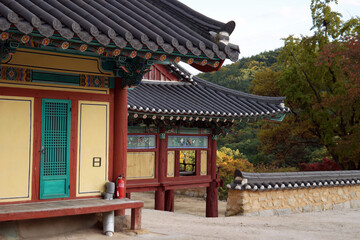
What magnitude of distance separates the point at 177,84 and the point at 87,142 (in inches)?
360

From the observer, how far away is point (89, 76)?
311 inches

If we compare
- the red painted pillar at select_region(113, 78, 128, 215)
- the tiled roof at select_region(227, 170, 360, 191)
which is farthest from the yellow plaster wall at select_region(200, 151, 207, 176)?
the red painted pillar at select_region(113, 78, 128, 215)

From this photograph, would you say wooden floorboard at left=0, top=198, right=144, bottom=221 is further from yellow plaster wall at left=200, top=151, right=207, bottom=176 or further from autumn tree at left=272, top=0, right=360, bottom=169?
autumn tree at left=272, top=0, right=360, bottom=169

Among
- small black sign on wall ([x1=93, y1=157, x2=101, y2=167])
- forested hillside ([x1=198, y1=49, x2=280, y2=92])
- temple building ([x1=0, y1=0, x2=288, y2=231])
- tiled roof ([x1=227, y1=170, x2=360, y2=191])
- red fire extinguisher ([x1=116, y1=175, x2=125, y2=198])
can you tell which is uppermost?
forested hillside ([x1=198, y1=49, x2=280, y2=92])

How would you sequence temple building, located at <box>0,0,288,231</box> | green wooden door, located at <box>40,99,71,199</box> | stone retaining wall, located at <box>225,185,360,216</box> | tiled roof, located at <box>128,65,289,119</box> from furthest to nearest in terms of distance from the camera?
1. tiled roof, located at <box>128,65,289,119</box>
2. stone retaining wall, located at <box>225,185,360,216</box>
3. green wooden door, located at <box>40,99,71,199</box>
4. temple building, located at <box>0,0,288,231</box>

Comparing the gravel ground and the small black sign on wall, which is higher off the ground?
the small black sign on wall

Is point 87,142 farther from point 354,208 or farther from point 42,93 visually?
point 354,208

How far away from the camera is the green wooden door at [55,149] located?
7457 millimetres

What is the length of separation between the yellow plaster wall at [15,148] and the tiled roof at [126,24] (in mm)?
1740

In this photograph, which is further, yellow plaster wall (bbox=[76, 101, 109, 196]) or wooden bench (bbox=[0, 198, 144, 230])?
yellow plaster wall (bbox=[76, 101, 109, 196])

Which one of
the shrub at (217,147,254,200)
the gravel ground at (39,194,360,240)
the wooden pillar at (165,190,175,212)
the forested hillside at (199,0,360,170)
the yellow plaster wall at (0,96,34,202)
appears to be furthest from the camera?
the shrub at (217,147,254,200)

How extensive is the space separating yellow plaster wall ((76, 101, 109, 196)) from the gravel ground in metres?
0.79

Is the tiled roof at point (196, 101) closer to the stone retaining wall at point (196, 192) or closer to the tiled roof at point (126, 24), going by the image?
the tiled roof at point (126, 24)

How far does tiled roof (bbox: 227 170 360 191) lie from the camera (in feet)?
39.0
